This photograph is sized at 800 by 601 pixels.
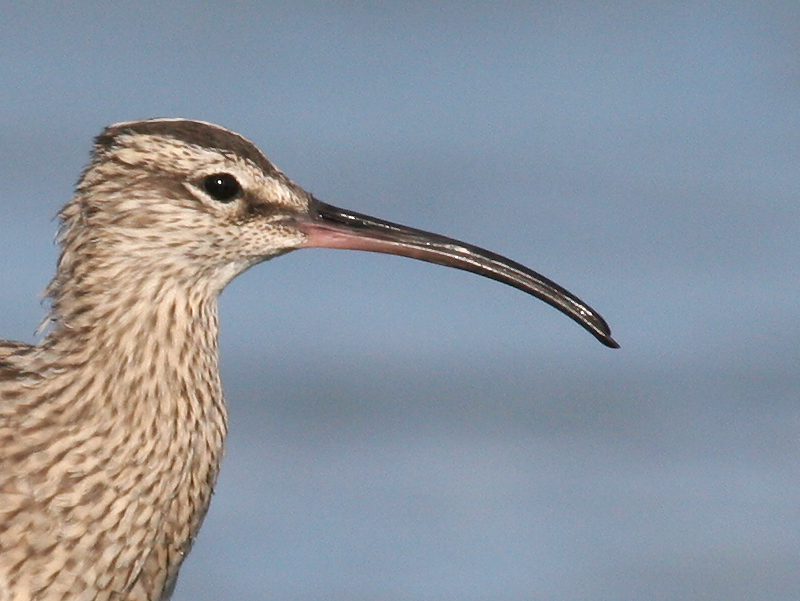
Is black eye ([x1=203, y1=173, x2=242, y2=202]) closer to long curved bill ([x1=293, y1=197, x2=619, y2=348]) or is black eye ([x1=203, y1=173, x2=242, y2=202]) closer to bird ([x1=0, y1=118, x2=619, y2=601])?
bird ([x1=0, y1=118, x2=619, y2=601])

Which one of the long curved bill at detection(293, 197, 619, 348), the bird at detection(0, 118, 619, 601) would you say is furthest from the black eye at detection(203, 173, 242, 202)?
the long curved bill at detection(293, 197, 619, 348)

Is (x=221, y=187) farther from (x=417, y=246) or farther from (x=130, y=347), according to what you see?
(x=417, y=246)

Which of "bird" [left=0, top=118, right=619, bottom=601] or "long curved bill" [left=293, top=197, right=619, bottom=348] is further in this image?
"long curved bill" [left=293, top=197, right=619, bottom=348]

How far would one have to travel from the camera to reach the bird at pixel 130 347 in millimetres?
6820

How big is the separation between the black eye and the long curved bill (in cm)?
23

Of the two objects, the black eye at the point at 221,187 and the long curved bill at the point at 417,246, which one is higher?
the long curved bill at the point at 417,246

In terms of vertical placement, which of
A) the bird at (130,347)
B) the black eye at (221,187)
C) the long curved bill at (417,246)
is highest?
the long curved bill at (417,246)

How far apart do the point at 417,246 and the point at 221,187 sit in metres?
0.70

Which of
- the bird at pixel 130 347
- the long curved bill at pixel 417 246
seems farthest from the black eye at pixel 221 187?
the long curved bill at pixel 417 246

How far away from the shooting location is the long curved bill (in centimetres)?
700

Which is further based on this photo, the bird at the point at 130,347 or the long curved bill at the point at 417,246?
the long curved bill at the point at 417,246

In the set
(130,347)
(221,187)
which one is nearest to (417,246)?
(221,187)

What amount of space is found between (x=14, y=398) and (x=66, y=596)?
63 cm

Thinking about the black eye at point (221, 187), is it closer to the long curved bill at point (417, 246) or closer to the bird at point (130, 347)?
the bird at point (130, 347)
